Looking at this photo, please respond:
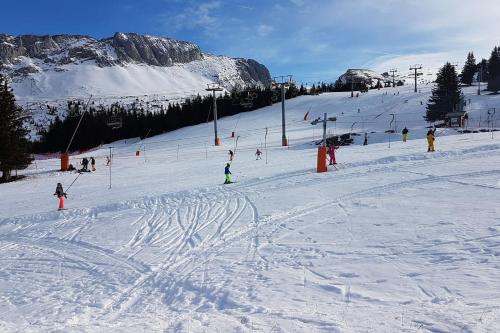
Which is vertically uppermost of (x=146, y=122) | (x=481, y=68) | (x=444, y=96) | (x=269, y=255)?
(x=481, y=68)

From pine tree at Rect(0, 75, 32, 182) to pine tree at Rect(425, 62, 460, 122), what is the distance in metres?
53.6

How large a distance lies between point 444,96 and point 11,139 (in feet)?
191

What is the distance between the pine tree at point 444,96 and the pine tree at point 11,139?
176 ft

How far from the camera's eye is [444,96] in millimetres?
63312

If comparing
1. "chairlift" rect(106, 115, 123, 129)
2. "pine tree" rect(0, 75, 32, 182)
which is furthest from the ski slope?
"chairlift" rect(106, 115, 123, 129)

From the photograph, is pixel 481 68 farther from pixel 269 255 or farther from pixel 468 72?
pixel 269 255

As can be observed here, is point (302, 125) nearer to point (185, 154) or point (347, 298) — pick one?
point (185, 154)

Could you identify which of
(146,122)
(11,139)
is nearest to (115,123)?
(11,139)

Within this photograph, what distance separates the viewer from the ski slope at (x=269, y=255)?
6.93 metres

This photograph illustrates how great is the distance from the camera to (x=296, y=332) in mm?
6230

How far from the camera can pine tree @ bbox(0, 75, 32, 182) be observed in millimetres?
34906

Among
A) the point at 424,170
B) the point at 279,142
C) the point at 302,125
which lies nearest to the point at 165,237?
the point at 424,170

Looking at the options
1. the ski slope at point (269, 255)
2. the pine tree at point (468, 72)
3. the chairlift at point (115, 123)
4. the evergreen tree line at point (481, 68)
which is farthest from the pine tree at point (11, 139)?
the pine tree at point (468, 72)

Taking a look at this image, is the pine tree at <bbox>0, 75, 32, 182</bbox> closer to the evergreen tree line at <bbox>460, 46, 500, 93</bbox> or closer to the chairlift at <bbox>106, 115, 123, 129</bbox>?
the chairlift at <bbox>106, 115, 123, 129</bbox>
